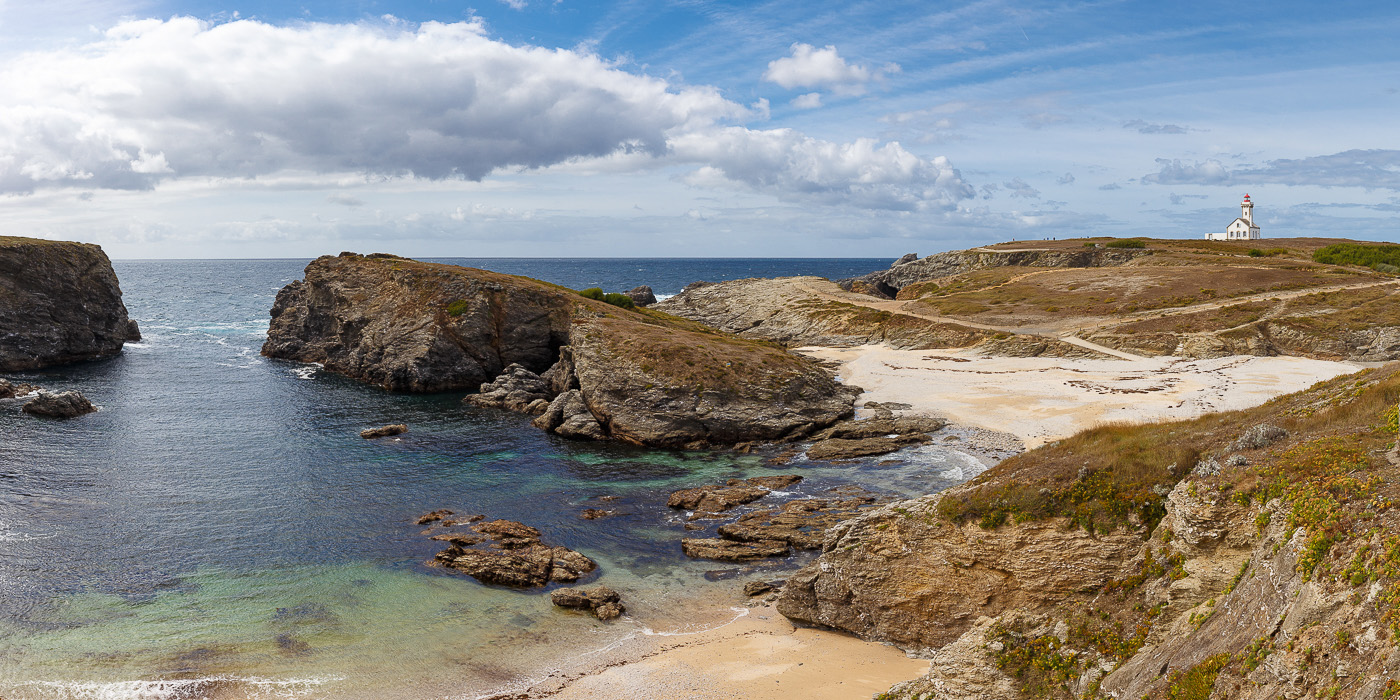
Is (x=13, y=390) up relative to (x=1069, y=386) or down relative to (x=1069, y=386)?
down

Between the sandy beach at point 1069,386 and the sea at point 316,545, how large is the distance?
1012 cm

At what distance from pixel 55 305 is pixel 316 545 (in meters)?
70.4

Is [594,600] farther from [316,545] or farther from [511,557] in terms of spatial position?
[316,545]

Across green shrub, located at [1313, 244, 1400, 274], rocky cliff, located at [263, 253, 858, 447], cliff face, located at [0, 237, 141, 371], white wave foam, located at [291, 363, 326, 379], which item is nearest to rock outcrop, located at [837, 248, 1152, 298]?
green shrub, located at [1313, 244, 1400, 274]

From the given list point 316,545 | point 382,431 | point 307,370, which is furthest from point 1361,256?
point 307,370

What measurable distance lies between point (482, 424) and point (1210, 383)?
175ft

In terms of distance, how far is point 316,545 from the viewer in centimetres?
3234

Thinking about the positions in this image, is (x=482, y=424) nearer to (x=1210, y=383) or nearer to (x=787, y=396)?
(x=787, y=396)

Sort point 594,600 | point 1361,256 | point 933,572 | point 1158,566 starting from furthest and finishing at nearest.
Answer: point 1361,256 → point 594,600 → point 933,572 → point 1158,566

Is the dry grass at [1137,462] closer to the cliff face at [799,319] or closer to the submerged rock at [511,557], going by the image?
the submerged rock at [511,557]

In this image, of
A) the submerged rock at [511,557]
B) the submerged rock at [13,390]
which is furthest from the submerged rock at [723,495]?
the submerged rock at [13,390]

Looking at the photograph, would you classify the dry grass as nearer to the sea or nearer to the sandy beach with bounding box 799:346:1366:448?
the sea

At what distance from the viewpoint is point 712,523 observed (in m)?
34.8

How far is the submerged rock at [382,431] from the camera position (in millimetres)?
51500
